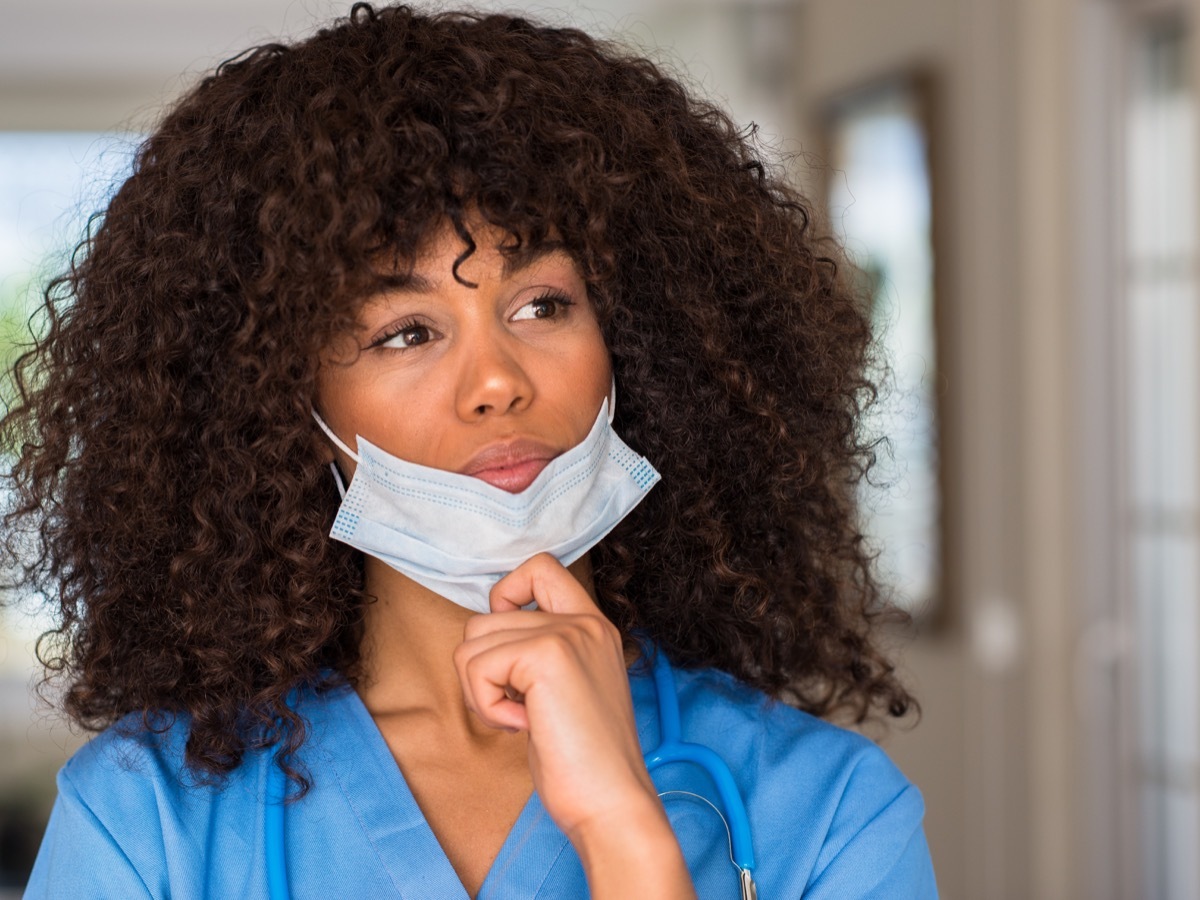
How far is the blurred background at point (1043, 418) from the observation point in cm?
272

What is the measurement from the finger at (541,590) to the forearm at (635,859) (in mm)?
162

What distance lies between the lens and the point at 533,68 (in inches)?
45.6

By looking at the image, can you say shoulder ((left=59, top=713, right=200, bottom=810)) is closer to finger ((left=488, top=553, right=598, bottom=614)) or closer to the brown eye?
finger ((left=488, top=553, right=598, bottom=614))

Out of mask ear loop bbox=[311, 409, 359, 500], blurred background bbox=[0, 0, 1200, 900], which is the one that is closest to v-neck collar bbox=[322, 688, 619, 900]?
mask ear loop bbox=[311, 409, 359, 500]

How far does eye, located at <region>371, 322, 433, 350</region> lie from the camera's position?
1.11 metres

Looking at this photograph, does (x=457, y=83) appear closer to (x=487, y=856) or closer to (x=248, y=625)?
(x=248, y=625)

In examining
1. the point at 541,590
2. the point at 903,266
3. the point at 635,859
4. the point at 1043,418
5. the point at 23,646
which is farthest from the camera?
the point at 23,646

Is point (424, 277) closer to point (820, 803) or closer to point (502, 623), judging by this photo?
point (502, 623)

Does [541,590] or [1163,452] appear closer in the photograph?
[541,590]

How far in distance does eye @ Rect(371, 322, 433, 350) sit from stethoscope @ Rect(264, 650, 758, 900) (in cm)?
37

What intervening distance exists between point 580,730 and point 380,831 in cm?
27

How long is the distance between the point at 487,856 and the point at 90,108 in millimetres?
4524

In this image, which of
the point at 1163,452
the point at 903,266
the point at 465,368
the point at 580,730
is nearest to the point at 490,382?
the point at 465,368

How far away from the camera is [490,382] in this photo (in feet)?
3.49
